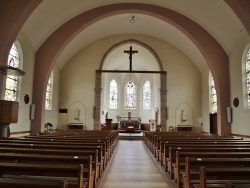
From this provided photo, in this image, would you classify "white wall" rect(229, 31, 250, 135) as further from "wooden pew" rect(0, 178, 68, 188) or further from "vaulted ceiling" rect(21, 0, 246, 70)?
"wooden pew" rect(0, 178, 68, 188)

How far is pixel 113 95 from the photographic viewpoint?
26.3 m

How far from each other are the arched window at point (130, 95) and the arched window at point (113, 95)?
46.7 inches

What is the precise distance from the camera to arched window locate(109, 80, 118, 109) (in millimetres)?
26078

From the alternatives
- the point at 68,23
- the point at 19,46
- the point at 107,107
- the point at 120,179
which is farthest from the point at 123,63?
the point at 120,179

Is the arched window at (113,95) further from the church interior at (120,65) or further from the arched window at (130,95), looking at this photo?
Result: the church interior at (120,65)

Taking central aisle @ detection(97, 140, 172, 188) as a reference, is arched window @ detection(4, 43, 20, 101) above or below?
above

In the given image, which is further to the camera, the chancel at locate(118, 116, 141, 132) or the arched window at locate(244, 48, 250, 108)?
the chancel at locate(118, 116, 141, 132)

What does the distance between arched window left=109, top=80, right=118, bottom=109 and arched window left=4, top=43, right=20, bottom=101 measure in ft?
49.2

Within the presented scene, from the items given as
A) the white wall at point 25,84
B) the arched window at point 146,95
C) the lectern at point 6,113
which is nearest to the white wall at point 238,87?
the lectern at point 6,113

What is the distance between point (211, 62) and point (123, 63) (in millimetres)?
12645

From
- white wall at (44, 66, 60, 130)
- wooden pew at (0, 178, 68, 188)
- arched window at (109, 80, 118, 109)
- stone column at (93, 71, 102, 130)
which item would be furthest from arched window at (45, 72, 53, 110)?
wooden pew at (0, 178, 68, 188)

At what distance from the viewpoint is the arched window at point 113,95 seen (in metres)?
26.1

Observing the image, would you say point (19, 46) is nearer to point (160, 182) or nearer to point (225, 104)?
point (160, 182)

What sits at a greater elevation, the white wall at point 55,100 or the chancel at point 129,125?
the white wall at point 55,100
